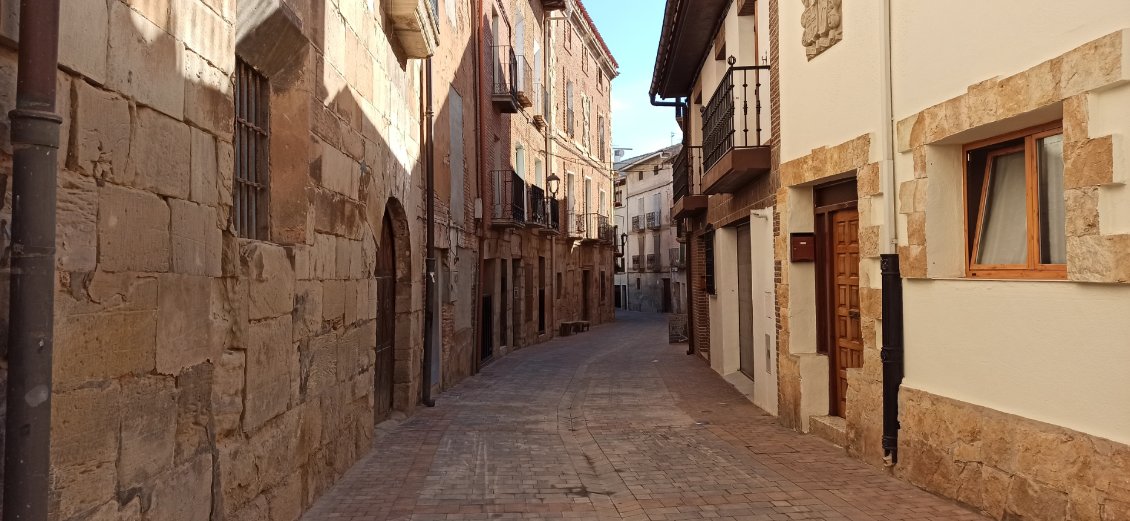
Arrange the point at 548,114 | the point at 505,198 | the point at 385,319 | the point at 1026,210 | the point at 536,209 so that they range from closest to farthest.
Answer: the point at 1026,210 → the point at 385,319 → the point at 505,198 → the point at 536,209 → the point at 548,114

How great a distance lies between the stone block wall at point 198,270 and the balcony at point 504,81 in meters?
9.63

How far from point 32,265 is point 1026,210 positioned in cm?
507

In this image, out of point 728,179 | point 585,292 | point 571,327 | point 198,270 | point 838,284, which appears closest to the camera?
point 198,270

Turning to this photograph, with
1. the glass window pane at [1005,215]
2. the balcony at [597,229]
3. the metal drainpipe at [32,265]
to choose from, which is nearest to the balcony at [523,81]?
the balcony at [597,229]

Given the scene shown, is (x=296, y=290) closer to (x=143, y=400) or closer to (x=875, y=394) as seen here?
(x=143, y=400)

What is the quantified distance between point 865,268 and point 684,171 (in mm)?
8750

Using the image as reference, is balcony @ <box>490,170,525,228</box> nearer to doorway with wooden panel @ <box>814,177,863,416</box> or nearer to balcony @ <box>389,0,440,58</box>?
balcony @ <box>389,0,440,58</box>

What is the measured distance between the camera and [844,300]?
7.41 meters

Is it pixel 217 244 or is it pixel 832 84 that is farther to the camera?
pixel 832 84

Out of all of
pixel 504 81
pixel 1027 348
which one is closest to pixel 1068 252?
pixel 1027 348

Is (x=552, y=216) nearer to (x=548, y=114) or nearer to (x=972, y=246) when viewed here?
(x=548, y=114)

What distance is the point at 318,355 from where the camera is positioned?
5520 millimetres

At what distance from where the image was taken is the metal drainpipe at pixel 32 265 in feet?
7.60

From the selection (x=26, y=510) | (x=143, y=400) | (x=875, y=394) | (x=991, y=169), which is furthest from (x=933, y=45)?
(x=26, y=510)
